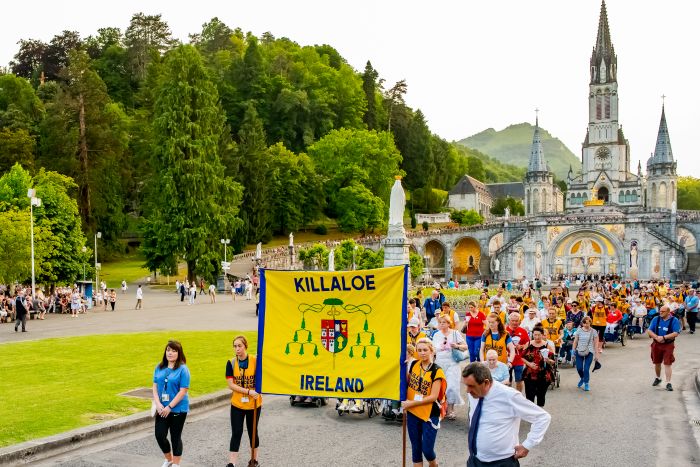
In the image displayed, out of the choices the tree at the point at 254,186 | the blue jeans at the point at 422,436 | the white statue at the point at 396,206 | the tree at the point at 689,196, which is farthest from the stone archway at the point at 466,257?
the blue jeans at the point at 422,436

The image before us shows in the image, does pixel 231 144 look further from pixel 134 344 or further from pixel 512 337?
pixel 512 337

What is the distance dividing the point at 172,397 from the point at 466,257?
7409 cm

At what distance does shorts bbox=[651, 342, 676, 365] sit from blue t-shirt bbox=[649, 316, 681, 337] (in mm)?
298

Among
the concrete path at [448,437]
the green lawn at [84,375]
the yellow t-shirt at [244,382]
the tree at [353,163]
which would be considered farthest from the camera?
the tree at [353,163]

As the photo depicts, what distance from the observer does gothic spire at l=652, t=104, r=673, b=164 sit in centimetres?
9600

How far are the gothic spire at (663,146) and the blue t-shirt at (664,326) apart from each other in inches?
3659

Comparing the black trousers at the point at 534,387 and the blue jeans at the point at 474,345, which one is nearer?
the black trousers at the point at 534,387

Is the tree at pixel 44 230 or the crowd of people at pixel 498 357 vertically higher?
the tree at pixel 44 230

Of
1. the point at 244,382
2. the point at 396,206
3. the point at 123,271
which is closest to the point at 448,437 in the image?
the point at 244,382

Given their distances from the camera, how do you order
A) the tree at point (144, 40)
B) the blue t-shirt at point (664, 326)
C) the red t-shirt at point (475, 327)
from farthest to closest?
1. the tree at point (144, 40)
2. the red t-shirt at point (475, 327)
3. the blue t-shirt at point (664, 326)

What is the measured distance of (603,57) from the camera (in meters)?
110

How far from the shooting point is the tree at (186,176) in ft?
149

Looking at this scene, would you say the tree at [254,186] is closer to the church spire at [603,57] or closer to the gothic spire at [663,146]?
the gothic spire at [663,146]

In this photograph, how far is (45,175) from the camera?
41.8 metres
